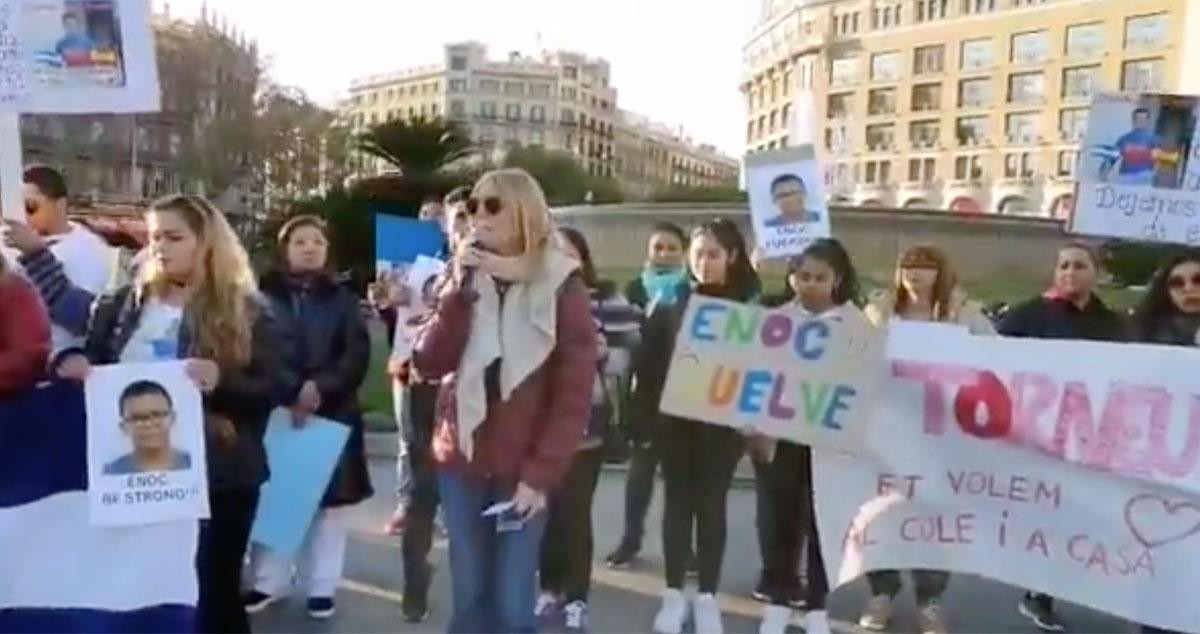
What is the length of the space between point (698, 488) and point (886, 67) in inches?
3653

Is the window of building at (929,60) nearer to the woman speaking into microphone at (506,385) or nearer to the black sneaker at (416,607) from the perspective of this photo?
the black sneaker at (416,607)

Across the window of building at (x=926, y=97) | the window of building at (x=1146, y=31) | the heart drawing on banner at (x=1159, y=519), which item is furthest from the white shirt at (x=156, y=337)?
the window of building at (x=926, y=97)

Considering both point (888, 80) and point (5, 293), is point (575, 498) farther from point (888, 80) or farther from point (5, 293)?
point (888, 80)

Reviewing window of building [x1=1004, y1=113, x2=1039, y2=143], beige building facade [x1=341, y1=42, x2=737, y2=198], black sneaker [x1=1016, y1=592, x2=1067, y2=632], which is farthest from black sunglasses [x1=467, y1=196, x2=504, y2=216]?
beige building facade [x1=341, y1=42, x2=737, y2=198]

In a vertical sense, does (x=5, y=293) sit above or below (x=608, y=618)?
above

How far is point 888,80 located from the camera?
9444cm

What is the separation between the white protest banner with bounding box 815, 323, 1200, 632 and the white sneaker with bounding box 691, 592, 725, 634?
0.47 metres

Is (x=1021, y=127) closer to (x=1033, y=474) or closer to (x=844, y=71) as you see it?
(x=844, y=71)

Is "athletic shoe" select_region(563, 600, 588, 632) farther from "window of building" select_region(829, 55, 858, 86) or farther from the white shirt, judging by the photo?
"window of building" select_region(829, 55, 858, 86)

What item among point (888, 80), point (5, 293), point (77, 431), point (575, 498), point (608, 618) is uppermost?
point (888, 80)

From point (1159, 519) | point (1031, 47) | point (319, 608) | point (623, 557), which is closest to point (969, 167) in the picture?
point (1031, 47)

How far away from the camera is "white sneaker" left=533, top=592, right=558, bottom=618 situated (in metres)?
5.50

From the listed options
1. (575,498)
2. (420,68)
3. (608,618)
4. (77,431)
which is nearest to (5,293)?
(77,431)

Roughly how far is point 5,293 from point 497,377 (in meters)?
1.36
